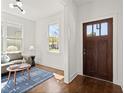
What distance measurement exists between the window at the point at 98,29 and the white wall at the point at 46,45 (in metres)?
1.37

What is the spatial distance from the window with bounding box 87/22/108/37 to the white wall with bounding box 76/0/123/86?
0.24 meters

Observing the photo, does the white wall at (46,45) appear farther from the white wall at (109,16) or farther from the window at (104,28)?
the window at (104,28)

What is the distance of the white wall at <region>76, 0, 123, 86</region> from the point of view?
2734mm

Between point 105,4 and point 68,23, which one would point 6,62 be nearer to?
point 68,23

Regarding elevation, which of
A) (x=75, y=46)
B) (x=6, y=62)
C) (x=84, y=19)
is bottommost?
(x=6, y=62)

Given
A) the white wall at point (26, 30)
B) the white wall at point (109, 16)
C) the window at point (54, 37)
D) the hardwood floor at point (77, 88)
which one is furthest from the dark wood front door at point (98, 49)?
the white wall at point (26, 30)

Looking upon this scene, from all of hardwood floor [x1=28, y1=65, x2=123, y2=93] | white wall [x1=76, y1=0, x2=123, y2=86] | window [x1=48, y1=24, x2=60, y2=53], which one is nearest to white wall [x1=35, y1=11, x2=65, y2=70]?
window [x1=48, y1=24, x2=60, y2=53]

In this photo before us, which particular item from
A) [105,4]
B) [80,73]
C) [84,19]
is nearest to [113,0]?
[105,4]

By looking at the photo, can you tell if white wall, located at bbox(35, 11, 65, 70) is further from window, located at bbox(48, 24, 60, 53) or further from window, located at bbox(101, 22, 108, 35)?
window, located at bbox(101, 22, 108, 35)

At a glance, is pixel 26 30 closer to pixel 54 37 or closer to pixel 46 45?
pixel 46 45

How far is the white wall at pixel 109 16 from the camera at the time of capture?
8.97ft

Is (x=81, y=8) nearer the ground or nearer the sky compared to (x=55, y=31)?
nearer the sky

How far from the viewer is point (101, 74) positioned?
10.5 ft

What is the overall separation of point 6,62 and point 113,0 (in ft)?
14.7
